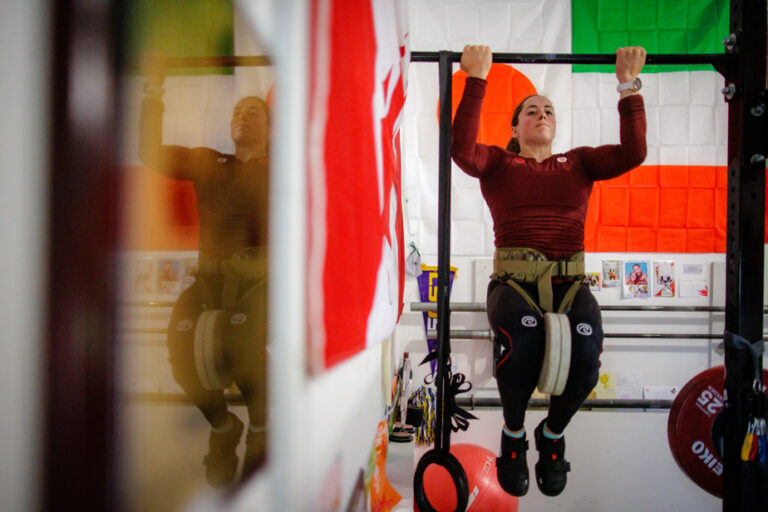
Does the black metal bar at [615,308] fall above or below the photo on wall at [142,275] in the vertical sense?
below

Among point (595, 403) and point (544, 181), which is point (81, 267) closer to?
point (544, 181)

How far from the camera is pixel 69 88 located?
0.16 meters

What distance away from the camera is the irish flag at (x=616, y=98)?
2.21m

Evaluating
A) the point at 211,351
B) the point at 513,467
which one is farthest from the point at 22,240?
the point at 513,467

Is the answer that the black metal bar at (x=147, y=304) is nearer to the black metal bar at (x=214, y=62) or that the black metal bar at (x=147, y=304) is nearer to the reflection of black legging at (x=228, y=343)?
the reflection of black legging at (x=228, y=343)

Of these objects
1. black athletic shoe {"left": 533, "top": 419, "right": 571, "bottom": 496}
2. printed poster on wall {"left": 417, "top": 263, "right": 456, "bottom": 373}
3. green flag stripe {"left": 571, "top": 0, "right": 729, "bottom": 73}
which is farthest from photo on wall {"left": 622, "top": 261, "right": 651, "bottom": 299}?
black athletic shoe {"left": 533, "top": 419, "right": 571, "bottom": 496}

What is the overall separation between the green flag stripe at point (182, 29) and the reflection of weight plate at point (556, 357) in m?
1.09

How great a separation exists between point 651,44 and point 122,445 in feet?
9.57

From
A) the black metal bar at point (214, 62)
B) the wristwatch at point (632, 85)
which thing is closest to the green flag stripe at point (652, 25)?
the wristwatch at point (632, 85)

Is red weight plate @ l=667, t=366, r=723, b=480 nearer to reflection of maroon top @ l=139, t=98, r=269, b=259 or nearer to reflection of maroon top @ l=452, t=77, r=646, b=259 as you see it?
reflection of maroon top @ l=452, t=77, r=646, b=259

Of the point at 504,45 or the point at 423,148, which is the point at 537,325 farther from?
the point at 504,45

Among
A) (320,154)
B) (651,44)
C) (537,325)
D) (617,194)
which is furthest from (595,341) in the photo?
(651,44)

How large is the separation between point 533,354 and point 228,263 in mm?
1075

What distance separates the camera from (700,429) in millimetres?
1383
